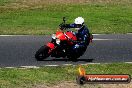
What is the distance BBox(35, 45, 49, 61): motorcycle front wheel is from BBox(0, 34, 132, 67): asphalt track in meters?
0.18

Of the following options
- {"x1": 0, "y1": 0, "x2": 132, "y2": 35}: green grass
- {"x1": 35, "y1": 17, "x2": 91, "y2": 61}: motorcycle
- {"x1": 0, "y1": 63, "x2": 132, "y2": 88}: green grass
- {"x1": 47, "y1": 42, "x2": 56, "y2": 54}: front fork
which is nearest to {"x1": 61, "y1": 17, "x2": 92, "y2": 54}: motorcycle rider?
{"x1": 35, "y1": 17, "x2": 91, "y2": 61}: motorcycle

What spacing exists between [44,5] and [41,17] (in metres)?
4.26

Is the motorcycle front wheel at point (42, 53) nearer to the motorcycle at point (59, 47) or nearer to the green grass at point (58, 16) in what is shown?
the motorcycle at point (59, 47)

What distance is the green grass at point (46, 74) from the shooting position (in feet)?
46.7

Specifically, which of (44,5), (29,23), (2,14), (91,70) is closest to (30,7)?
(44,5)

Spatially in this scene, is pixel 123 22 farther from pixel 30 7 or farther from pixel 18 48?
pixel 18 48

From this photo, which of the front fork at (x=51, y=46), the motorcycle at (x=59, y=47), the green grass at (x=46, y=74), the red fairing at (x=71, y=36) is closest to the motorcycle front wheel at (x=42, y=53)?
the motorcycle at (x=59, y=47)

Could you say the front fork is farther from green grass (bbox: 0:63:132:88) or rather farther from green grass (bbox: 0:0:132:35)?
green grass (bbox: 0:0:132:35)

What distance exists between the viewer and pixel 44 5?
1267 inches

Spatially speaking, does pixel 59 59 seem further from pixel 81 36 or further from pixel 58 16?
pixel 58 16

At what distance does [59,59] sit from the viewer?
18156mm

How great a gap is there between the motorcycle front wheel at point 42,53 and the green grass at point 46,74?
1.26 metres

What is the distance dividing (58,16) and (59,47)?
36.0ft

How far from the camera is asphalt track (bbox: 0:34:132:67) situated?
1766 centimetres
